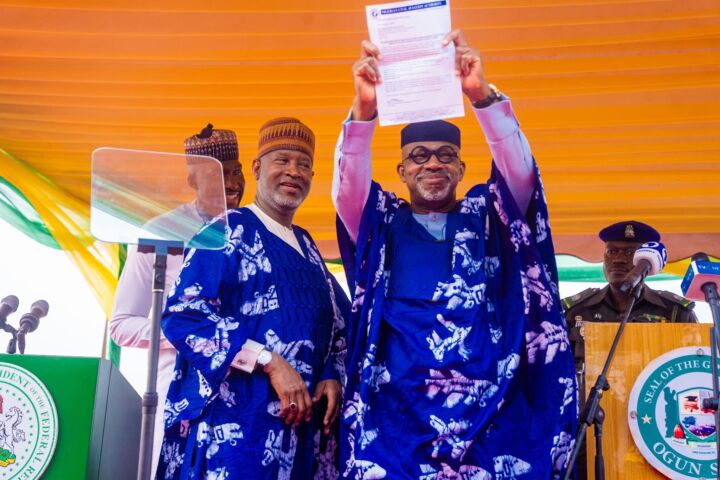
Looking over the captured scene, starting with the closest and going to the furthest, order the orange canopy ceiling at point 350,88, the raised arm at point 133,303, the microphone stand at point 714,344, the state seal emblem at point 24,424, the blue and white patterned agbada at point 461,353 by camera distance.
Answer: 1. the blue and white patterned agbada at point 461,353
2. the state seal emblem at point 24,424
3. the microphone stand at point 714,344
4. the raised arm at point 133,303
5. the orange canopy ceiling at point 350,88

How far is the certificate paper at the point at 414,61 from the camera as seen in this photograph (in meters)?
2.59

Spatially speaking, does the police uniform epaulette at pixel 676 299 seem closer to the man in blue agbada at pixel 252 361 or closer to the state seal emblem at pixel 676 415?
the state seal emblem at pixel 676 415

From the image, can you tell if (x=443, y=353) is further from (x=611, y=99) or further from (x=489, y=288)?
(x=611, y=99)

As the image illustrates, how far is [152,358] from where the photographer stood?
216cm

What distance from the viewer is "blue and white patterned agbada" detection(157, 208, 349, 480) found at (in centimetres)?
276

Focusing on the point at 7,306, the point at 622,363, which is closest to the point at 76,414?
the point at 7,306

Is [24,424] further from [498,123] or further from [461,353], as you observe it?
[498,123]

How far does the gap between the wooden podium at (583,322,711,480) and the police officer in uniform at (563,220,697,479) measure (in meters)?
1.54

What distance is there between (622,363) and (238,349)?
1.38 m

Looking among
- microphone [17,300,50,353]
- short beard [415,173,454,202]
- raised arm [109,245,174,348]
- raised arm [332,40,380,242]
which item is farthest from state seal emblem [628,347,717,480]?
microphone [17,300,50,353]

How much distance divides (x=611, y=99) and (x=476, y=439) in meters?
2.91

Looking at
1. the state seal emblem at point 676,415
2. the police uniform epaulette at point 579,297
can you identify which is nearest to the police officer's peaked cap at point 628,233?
the police uniform epaulette at point 579,297

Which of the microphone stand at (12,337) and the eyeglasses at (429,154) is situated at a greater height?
the eyeglasses at (429,154)

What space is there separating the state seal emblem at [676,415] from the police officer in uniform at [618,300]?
158 cm
